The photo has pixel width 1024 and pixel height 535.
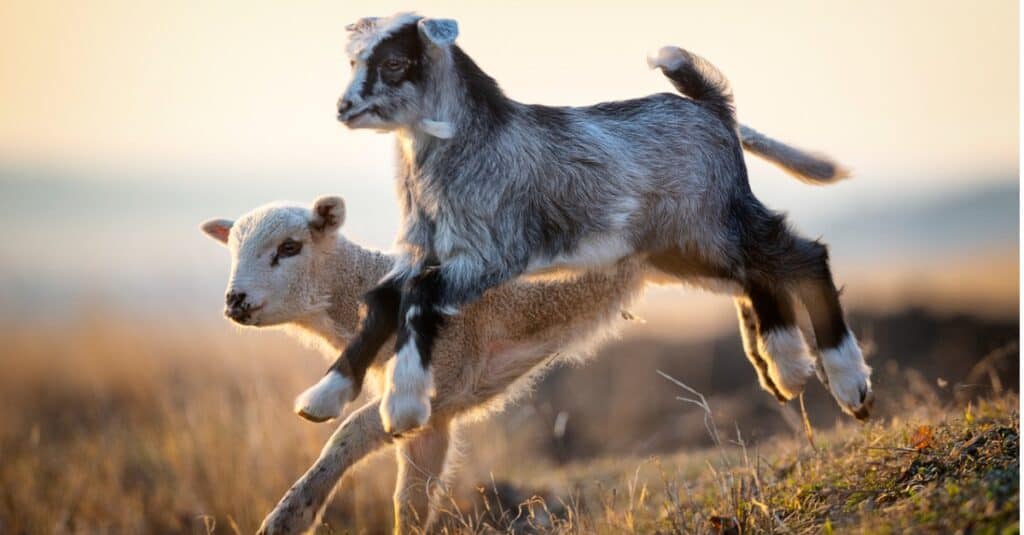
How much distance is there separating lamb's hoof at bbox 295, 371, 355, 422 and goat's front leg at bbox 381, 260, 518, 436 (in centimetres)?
13

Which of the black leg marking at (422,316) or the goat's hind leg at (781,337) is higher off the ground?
the black leg marking at (422,316)

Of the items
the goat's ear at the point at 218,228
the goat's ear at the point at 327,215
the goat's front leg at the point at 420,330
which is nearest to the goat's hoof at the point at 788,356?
the goat's front leg at the point at 420,330

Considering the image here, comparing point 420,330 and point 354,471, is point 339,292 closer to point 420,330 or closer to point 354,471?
point 354,471

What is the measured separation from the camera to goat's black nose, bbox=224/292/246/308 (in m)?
4.48

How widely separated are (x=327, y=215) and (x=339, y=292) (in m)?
0.36

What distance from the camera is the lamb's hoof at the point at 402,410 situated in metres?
3.33

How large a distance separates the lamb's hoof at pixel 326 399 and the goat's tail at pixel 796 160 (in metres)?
2.09

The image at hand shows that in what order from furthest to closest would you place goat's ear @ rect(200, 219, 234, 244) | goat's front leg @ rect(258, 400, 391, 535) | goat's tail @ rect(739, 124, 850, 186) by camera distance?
goat's ear @ rect(200, 219, 234, 244) → goat's tail @ rect(739, 124, 850, 186) → goat's front leg @ rect(258, 400, 391, 535)

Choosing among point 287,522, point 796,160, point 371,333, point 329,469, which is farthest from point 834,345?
point 287,522

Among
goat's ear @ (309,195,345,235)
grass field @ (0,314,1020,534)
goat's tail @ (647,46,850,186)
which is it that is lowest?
grass field @ (0,314,1020,534)

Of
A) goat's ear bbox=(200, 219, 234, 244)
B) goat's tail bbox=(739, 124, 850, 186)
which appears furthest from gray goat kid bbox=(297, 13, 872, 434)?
goat's ear bbox=(200, 219, 234, 244)

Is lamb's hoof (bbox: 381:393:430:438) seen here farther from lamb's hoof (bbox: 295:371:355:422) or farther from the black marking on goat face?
the black marking on goat face

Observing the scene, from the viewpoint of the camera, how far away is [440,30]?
11.4 feet

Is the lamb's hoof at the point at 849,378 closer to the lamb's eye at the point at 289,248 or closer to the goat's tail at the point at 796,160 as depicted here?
the goat's tail at the point at 796,160
